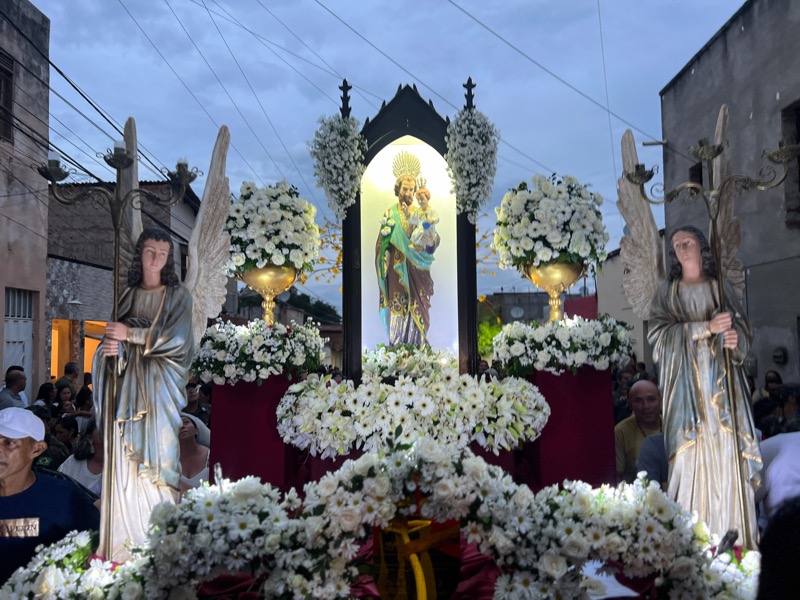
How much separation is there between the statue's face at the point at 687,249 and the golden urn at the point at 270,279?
119 inches

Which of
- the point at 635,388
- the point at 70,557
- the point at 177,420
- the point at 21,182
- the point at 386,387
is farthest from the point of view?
the point at 21,182

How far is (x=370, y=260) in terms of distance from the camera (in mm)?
6309

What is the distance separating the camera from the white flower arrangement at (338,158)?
5988 millimetres

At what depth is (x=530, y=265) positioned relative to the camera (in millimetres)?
5652

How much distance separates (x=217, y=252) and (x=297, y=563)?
2.87 meters

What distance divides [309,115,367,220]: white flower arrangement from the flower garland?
354cm

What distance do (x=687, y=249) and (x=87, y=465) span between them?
14.7ft

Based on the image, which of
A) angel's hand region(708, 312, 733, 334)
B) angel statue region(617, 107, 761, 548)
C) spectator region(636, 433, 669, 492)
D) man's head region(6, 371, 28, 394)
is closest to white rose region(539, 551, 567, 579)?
angel statue region(617, 107, 761, 548)

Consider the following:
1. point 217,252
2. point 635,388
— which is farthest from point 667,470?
point 217,252

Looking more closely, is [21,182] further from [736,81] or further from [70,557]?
[736,81]

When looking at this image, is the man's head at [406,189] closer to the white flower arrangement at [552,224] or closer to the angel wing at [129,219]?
the white flower arrangement at [552,224]

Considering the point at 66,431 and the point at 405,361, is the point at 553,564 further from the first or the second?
the point at 66,431

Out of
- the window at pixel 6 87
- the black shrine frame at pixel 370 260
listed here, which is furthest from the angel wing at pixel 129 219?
the window at pixel 6 87

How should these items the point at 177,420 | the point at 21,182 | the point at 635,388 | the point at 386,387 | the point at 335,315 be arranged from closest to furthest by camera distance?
the point at 177,420, the point at 386,387, the point at 635,388, the point at 21,182, the point at 335,315
